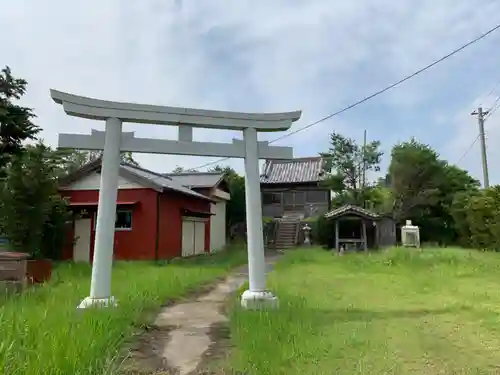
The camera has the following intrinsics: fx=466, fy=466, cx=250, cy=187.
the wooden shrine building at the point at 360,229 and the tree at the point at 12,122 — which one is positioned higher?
the tree at the point at 12,122

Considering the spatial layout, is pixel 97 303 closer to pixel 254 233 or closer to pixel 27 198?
pixel 254 233

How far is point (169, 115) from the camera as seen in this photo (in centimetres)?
646

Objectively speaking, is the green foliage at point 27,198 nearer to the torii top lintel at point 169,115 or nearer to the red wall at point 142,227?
the red wall at point 142,227

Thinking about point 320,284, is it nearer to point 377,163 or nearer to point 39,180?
point 39,180

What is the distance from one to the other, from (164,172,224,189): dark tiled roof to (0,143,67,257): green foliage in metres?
9.06

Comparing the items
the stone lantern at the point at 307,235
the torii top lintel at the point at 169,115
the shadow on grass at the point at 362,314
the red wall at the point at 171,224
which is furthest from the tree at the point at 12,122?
the stone lantern at the point at 307,235

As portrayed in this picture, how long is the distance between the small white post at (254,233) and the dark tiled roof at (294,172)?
19.6 metres

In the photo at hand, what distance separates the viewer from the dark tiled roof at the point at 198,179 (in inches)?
823

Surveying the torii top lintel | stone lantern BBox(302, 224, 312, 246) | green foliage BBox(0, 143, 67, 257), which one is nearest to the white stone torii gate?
the torii top lintel

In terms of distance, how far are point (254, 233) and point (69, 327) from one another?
3.19 metres

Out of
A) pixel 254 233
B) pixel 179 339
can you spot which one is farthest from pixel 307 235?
pixel 179 339

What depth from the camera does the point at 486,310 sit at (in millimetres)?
5945

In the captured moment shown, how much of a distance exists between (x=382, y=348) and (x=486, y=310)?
2.60 meters

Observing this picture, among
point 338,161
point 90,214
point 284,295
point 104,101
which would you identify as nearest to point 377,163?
point 338,161
